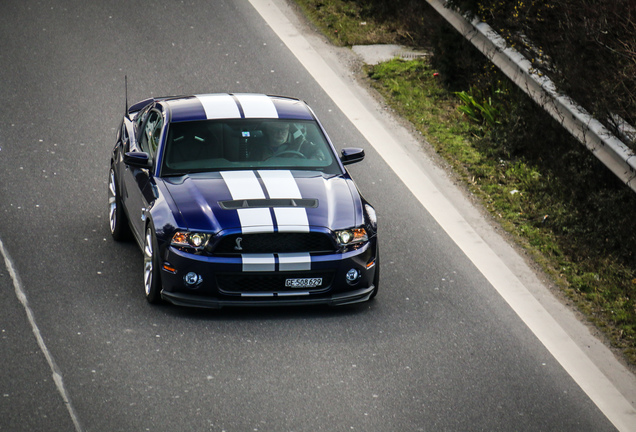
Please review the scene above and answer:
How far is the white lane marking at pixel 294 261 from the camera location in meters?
8.16

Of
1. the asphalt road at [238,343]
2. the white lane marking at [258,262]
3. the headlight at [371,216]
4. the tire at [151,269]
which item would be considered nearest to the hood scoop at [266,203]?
the white lane marking at [258,262]

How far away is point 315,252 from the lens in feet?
27.2

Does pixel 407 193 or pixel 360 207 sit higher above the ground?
pixel 360 207

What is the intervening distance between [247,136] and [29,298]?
248 cm

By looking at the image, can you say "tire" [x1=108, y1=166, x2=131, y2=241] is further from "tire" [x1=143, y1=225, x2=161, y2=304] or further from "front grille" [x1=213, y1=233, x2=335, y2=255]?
"front grille" [x1=213, y1=233, x2=335, y2=255]

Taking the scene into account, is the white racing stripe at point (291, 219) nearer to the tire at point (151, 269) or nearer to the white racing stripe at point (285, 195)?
the white racing stripe at point (285, 195)

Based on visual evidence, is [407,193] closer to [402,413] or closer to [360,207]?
[360,207]

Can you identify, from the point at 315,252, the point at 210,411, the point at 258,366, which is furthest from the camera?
the point at 315,252

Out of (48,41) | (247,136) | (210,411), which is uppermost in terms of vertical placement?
(247,136)

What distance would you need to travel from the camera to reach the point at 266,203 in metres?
8.39

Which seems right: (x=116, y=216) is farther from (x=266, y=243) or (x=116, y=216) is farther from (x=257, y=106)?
(x=266, y=243)

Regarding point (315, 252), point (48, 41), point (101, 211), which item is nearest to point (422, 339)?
point (315, 252)

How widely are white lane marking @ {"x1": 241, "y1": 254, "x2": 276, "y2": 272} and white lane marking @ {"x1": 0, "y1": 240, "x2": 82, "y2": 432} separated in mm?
1703

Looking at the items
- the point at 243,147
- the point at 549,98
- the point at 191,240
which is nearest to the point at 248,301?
the point at 191,240
